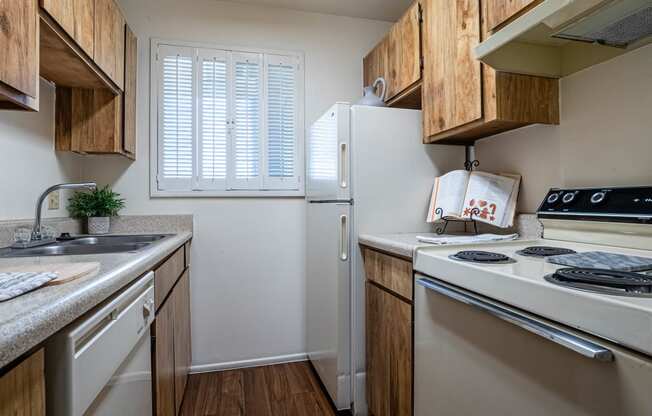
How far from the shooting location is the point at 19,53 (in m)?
0.93

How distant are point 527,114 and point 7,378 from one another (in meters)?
1.67

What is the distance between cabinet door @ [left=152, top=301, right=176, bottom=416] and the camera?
1.19m

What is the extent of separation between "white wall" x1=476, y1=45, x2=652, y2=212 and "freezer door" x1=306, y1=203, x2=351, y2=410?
0.90 metres

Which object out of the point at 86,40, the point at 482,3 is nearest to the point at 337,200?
the point at 482,3

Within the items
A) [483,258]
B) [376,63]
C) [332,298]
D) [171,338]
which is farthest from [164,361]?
[376,63]

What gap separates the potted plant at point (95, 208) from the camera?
1943 mm

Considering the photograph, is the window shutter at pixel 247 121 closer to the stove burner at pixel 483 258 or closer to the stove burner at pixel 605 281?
the stove burner at pixel 483 258

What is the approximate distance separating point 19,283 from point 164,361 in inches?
33.6

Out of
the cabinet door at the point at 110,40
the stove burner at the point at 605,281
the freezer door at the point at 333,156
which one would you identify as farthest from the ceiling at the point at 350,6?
the stove burner at the point at 605,281

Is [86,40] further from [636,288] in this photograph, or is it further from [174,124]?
[636,288]

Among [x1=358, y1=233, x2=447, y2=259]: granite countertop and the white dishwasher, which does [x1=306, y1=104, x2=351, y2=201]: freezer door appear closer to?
[x1=358, y1=233, x2=447, y2=259]: granite countertop

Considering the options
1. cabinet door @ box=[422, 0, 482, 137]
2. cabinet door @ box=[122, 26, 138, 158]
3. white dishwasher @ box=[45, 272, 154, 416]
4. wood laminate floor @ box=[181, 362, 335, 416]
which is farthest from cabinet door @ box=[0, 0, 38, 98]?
wood laminate floor @ box=[181, 362, 335, 416]

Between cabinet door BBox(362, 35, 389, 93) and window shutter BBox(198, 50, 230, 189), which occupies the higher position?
cabinet door BBox(362, 35, 389, 93)

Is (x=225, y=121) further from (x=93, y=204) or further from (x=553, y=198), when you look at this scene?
(x=553, y=198)
